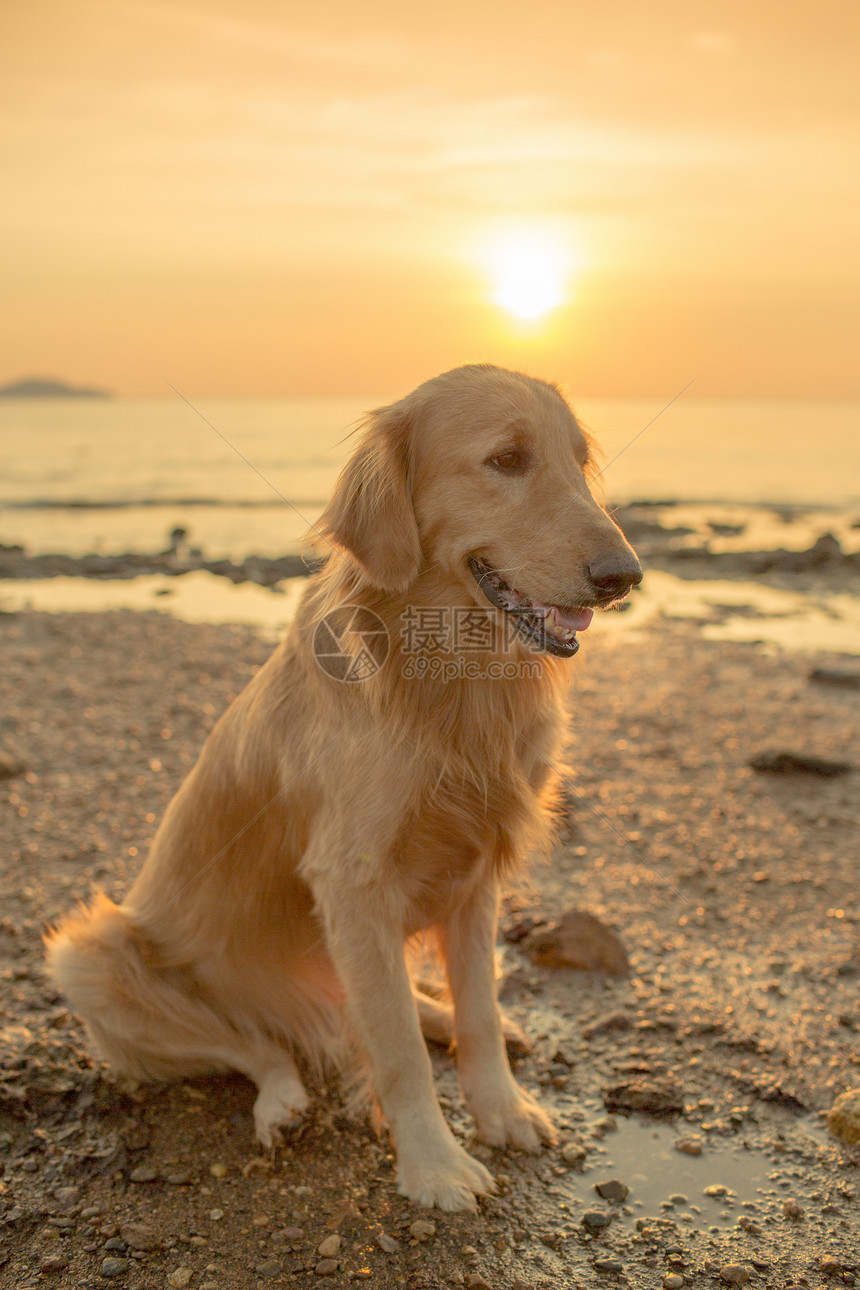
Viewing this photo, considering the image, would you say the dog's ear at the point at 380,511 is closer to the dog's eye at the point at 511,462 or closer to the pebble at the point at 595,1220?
the dog's eye at the point at 511,462

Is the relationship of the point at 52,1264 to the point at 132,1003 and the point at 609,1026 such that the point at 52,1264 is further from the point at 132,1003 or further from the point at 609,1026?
the point at 609,1026

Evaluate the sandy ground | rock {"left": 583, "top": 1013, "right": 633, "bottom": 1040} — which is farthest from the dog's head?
rock {"left": 583, "top": 1013, "right": 633, "bottom": 1040}

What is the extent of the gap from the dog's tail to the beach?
0.45 feet

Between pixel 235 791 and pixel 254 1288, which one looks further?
pixel 235 791

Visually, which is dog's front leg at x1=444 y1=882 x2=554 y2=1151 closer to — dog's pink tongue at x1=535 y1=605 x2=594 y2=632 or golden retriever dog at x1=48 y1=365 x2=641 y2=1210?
golden retriever dog at x1=48 y1=365 x2=641 y2=1210

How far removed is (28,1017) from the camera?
3055 millimetres

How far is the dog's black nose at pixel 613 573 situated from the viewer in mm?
2326

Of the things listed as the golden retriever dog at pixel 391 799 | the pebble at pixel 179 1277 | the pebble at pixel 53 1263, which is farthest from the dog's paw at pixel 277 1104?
the pebble at pixel 53 1263

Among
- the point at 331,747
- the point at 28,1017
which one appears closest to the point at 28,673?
the point at 28,1017

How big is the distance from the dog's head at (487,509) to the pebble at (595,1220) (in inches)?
58.2

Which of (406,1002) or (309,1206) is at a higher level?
(406,1002)

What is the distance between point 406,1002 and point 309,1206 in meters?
0.59

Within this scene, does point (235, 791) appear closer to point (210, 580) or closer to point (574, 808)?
point (574, 808)

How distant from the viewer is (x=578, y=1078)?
293 centimetres
